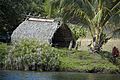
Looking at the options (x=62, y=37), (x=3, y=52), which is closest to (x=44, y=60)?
(x=3, y=52)

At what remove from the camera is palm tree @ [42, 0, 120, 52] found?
38.7 metres

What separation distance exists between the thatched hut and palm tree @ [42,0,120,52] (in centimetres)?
581

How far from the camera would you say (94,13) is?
129 feet

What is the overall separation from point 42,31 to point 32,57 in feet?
39.9

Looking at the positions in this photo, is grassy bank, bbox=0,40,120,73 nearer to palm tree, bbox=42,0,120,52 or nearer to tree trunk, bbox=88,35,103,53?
tree trunk, bbox=88,35,103,53

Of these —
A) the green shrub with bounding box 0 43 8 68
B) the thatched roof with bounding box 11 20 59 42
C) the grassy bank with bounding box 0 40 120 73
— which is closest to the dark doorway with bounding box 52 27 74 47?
the thatched roof with bounding box 11 20 59 42

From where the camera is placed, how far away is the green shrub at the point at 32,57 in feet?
113

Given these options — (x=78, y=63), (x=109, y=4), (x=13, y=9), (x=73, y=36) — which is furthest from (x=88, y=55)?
(x=13, y=9)

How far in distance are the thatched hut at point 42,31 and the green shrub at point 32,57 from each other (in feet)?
30.6

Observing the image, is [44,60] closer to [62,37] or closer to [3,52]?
[3,52]

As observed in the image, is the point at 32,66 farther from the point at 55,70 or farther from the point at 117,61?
the point at 117,61

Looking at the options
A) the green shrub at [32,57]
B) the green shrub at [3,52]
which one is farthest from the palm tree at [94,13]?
the green shrub at [3,52]

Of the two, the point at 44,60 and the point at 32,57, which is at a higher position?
the point at 32,57

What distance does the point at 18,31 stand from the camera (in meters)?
47.8
